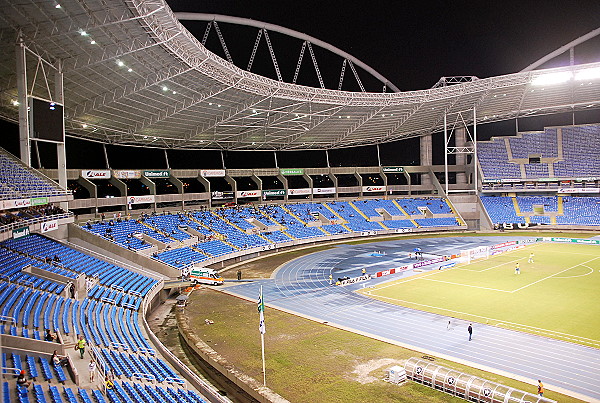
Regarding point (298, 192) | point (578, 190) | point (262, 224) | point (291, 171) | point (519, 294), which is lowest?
point (519, 294)

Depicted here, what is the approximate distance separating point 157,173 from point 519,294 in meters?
39.6

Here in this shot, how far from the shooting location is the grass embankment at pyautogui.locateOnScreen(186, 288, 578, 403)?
16828 mm

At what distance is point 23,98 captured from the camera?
86.0 ft

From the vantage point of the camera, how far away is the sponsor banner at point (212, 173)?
58.1 meters

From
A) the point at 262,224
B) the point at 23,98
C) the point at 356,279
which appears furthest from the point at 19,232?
the point at 262,224

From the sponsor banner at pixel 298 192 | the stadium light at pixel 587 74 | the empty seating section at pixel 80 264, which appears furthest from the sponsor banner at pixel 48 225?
the stadium light at pixel 587 74

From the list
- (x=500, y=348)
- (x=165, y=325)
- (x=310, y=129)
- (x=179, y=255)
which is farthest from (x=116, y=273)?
(x=310, y=129)

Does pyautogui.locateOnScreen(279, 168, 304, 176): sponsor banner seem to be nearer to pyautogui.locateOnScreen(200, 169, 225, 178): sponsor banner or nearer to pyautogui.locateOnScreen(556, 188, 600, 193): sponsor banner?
pyautogui.locateOnScreen(200, 169, 225, 178): sponsor banner

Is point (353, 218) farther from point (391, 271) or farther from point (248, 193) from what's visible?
point (391, 271)

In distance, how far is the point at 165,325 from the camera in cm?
2664

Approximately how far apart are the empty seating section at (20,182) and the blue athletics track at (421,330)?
47.2 ft

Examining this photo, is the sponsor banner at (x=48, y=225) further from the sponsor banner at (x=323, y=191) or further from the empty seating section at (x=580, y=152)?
the empty seating section at (x=580, y=152)

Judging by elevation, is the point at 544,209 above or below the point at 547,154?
below

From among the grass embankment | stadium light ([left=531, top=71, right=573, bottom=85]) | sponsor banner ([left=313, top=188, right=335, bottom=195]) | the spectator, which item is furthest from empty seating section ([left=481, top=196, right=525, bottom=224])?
the spectator
